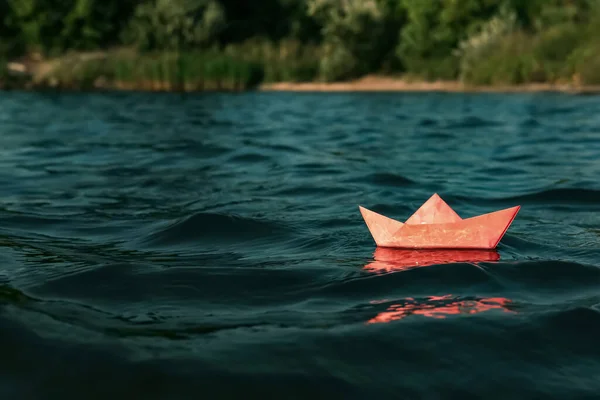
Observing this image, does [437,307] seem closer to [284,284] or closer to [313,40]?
[284,284]

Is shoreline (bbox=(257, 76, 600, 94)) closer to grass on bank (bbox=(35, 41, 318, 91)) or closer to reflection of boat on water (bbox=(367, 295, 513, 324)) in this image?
grass on bank (bbox=(35, 41, 318, 91))

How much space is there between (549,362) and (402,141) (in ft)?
28.1

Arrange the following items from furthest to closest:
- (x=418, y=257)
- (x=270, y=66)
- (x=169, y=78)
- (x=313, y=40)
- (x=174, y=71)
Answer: (x=313, y=40), (x=270, y=66), (x=174, y=71), (x=169, y=78), (x=418, y=257)

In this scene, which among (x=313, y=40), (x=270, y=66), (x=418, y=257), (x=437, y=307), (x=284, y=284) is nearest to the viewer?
(x=437, y=307)

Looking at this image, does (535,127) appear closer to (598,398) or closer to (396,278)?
(396,278)

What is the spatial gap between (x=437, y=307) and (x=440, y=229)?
90cm

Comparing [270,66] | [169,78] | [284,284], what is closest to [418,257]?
[284,284]

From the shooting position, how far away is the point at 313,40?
42469mm

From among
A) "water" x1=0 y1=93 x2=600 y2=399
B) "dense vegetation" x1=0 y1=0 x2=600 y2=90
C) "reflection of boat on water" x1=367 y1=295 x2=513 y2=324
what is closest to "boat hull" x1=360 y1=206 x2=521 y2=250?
"water" x1=0 y1=93 x2=600 y2=399

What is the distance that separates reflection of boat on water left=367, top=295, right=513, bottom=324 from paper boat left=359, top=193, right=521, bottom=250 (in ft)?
2.47

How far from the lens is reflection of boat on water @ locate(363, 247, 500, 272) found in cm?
354

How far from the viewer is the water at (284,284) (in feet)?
7.48

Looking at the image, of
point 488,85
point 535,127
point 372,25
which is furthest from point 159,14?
point 535,127

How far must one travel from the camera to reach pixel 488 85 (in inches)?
1087
